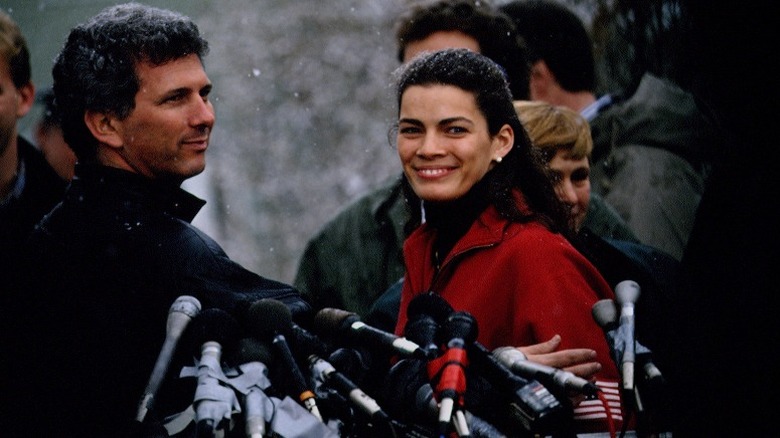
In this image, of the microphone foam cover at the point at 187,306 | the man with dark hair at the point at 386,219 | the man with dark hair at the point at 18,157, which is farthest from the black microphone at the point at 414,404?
the man with dark hair at the point at 386,219

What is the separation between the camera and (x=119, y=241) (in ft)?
13.0

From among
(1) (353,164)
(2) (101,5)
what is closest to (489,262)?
(2) (101,5)

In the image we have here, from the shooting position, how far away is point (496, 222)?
13.8 feet

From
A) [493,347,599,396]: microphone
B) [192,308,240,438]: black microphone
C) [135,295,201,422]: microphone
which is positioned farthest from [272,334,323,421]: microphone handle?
[493,347,599,396]: microphone

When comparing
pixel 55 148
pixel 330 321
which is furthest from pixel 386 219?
pixel 330 321

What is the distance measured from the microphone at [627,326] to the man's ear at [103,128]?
154 centimetres

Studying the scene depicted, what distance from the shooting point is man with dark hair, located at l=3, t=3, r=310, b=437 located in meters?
3.58

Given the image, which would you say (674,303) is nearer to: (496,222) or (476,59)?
(496,222)

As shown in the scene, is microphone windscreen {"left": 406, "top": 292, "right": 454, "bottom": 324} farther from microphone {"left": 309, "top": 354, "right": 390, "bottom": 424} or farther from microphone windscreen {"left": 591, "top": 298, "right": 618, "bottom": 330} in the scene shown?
microphone windscreen {"left": 591, "top": 298, "right": 618, "bottom": 330}

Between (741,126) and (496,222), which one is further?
(496,222)

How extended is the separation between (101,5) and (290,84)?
7.22 metres

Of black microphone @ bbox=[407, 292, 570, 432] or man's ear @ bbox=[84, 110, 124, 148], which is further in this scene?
man's ear @ bbox=[84, 110, 124, 148]

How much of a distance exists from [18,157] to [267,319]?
84.4 inches

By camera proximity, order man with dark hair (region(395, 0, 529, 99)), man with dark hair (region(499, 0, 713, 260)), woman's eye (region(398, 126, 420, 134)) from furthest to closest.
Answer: man with dark hair (region(499, 0, 713, 260)) < man with dark hair (region(395, 0, 529, 99)) < woman's eye (region(398, 126, 420, 134))
